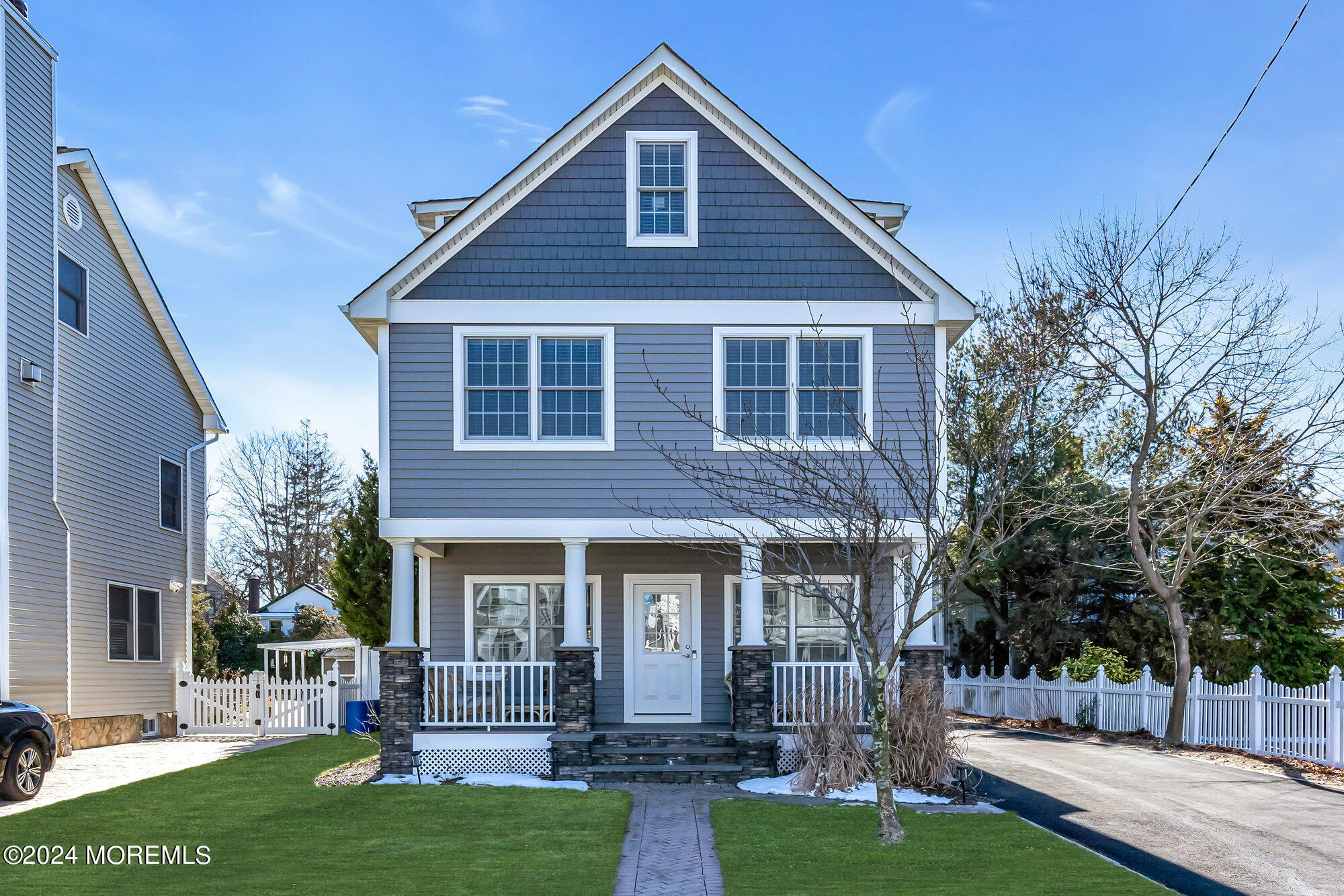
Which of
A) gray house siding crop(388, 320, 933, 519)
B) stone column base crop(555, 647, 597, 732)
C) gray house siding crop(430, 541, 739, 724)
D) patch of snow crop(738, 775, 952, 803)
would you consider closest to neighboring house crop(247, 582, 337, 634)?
gray house siding crop(430, 541, 739, 724)

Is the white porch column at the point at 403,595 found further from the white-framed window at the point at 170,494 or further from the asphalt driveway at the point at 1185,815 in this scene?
the white-framed window at the point at 170,494

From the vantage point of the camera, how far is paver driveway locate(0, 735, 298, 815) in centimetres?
1363

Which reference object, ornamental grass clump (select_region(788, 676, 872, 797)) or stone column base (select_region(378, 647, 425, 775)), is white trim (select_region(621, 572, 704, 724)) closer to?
ornamental grass clump (select_region(788, 676, 872, 797))

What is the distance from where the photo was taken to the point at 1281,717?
16.1 metres

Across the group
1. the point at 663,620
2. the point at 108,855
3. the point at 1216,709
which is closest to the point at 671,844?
the point at 108,855

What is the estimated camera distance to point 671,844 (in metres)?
10.3

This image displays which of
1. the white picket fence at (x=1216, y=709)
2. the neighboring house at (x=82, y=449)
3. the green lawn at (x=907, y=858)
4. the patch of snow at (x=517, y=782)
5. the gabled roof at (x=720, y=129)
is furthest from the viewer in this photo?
the neighboring house at (x=82, y=449)

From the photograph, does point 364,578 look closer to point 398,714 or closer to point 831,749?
point 398,714

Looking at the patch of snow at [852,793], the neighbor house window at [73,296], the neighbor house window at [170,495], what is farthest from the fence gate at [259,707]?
the patch of snow at [852,793]

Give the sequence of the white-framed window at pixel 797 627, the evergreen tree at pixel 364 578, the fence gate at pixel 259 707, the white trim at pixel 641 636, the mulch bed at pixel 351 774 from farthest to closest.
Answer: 1. the evergreen tree at pixel 364 578
2. the fence gate at pixel 259 707
3. the white-framed window at pixel 797 627
4. the white trim at pixel 641 636
5. the mulch bed at pixel 351 774

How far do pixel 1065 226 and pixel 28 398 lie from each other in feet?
57.2

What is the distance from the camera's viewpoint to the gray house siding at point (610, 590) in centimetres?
1664

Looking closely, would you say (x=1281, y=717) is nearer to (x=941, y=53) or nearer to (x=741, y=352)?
(x=741, y=352)

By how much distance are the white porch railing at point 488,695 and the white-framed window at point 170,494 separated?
9.61 m
